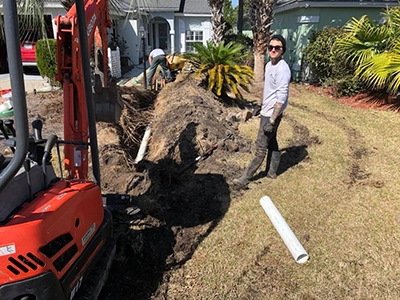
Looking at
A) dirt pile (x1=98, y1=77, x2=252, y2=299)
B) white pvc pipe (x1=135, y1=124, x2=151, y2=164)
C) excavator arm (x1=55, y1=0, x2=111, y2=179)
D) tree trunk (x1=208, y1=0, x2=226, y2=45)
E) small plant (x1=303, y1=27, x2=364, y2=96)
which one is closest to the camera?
excavator arm (x1=55, y1=0, x2=111, y2=179)

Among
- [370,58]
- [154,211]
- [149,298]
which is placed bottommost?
[149,298]

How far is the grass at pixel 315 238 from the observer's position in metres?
3.30

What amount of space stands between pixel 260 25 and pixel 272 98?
8217 mm

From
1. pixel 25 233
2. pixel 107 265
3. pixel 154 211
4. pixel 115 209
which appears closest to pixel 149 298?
pixel 107 265

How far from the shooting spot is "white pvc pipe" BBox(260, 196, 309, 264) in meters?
3.62

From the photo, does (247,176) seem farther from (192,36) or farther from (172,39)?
(192,36)

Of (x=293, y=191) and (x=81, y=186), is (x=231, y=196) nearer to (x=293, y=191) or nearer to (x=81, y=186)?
(x=293, y=191)

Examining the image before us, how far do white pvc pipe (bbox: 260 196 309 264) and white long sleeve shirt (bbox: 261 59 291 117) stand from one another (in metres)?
1.32

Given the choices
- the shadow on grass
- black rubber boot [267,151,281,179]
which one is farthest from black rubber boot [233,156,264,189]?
black rubber boot [267,151,281,179]

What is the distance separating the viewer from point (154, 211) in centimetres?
432

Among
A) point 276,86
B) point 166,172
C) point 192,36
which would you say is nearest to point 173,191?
point 166,172

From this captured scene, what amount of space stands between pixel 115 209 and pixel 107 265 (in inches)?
30.9

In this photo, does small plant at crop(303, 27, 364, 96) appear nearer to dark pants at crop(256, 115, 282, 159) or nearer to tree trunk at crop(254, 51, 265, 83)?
tree trunk at crop(254, 51, 265, 83)

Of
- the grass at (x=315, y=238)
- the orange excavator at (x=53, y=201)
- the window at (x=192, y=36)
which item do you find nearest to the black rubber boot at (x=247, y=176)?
the grass at (x=315, y=238)
